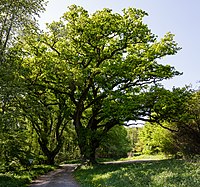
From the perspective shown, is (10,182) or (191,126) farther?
(191,126)

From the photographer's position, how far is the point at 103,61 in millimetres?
27172

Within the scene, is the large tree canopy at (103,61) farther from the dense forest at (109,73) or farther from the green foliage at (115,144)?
the green foliage at (115,144)

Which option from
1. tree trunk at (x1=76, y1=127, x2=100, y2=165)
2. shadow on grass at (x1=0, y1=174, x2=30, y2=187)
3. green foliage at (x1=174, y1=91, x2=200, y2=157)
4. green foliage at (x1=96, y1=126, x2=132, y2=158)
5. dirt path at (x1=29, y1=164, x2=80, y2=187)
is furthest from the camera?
green foliage at (x1=96, y1=126, x2=132, y2=158)

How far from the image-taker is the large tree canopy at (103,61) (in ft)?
→ 82.3

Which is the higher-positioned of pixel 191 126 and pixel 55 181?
pixel 191 126

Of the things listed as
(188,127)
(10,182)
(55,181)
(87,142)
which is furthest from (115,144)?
(10,182)

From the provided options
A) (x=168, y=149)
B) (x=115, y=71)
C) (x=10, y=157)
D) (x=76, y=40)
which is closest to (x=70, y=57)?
(x=76, y=40)

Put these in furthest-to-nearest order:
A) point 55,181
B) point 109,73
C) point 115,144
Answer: point 115,144 → point 109,73 → point 55,181

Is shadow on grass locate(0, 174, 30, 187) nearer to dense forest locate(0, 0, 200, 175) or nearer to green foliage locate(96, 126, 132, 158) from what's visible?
dense forest locate(0, 0, 200, 175)

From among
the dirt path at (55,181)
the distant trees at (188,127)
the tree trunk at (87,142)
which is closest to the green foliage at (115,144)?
the tree trunk at (87,142)

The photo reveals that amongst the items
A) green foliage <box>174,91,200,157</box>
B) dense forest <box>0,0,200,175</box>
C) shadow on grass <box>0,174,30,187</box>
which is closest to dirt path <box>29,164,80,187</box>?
shadow on grass <box>0,174,30,187</box>

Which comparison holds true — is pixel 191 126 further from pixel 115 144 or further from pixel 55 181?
pixel 115 144

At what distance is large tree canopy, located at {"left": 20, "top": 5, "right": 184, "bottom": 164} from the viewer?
2508 centimetres

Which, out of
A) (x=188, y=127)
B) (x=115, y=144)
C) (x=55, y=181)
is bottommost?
(x=55, y=181)
